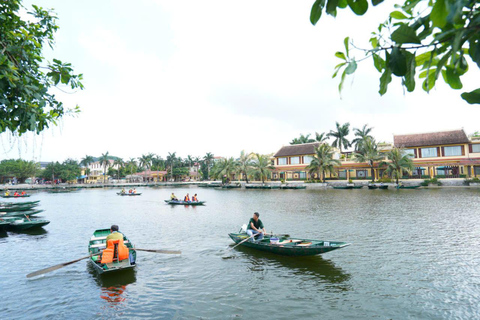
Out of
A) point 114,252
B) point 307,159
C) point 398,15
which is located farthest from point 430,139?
point 398,15

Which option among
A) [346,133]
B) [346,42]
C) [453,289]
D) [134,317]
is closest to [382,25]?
[346,42]

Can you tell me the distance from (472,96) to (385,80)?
55 cm

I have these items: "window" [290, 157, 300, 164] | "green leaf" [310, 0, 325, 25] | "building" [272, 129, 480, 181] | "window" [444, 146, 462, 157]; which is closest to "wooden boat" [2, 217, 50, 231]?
"green leaf" [310, 0, 325, 25]

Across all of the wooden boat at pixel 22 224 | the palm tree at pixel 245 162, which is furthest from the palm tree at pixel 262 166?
the wooden boat at pixel 22 224

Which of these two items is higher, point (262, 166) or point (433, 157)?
point (433, 157)

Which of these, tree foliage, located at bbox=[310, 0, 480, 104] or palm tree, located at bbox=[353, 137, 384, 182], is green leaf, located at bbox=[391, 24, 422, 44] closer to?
tree foliage, located at bbox=[310, 0, 480, 104]

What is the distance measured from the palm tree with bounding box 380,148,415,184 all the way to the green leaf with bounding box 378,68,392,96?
165 ft

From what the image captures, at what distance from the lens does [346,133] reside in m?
67.4

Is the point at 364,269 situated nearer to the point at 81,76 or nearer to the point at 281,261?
the point at 281,261

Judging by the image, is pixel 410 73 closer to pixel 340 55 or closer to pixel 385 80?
pixel 385 80

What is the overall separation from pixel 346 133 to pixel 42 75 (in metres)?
68.8

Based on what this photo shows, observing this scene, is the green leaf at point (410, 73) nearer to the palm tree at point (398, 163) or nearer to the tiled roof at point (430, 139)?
the palm tree at point (398, 163)

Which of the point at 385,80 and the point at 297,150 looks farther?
the point at 297,150

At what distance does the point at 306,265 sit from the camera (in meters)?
11.7
